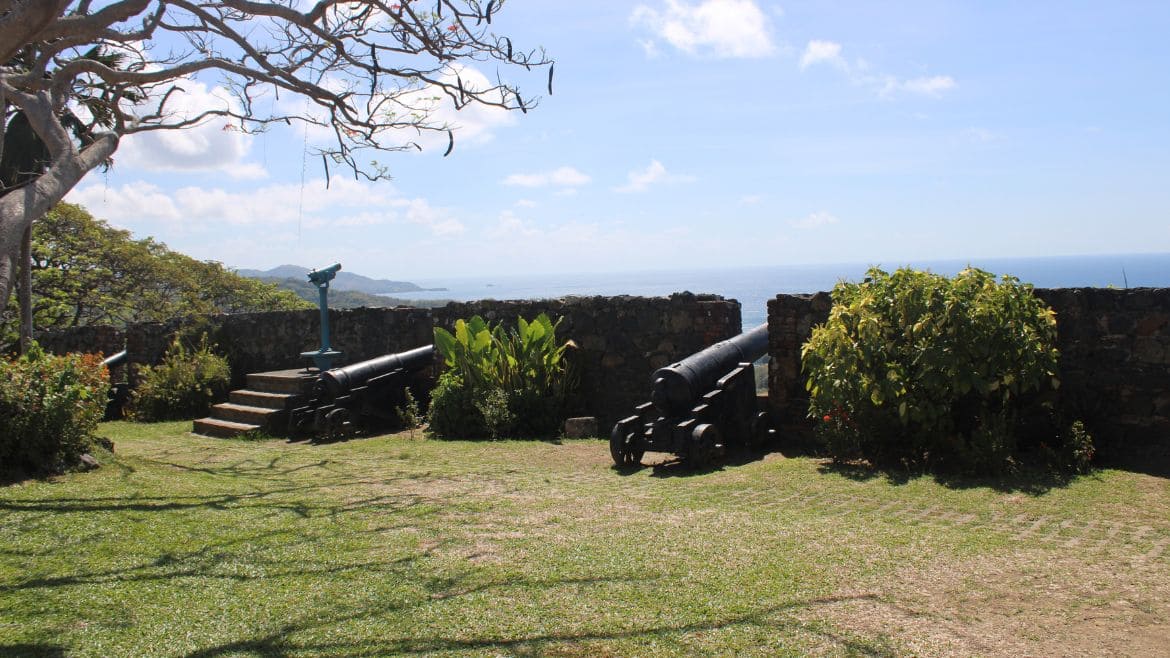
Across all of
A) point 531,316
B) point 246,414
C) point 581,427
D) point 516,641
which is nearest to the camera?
point 516,641

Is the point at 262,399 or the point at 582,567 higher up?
the point at 262,399

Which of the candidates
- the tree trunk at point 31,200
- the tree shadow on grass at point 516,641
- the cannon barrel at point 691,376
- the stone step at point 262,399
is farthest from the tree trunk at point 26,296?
the tree shadow on grass at point 516,641

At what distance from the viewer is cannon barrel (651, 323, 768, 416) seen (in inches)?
314

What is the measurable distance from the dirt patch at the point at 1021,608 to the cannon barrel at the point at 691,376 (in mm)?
3700

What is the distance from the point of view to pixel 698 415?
26.1 feet

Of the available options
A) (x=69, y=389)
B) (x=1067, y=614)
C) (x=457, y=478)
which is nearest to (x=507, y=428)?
(x=457, y=478)

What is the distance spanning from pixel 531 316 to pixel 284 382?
12.2 ft

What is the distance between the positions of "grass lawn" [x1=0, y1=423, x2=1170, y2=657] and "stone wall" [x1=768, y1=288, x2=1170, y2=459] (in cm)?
83

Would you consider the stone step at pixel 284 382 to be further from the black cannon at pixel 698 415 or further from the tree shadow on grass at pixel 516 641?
the tree shadow on grass at pixel 516 641

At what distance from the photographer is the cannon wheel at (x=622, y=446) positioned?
26.2 feet

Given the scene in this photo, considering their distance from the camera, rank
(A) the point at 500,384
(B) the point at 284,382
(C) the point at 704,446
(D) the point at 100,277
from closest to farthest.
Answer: (C) the point at 704,446, (A) the point at 500,384, (B) the point at 284,382, (D) the point at 100,277

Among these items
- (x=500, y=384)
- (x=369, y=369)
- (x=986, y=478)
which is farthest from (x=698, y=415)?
(x=369, y=369)

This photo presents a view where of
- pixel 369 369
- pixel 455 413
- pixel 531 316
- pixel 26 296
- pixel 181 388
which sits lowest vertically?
pixel 455 413

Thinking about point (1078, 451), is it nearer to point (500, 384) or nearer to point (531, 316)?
point (500, 384)
